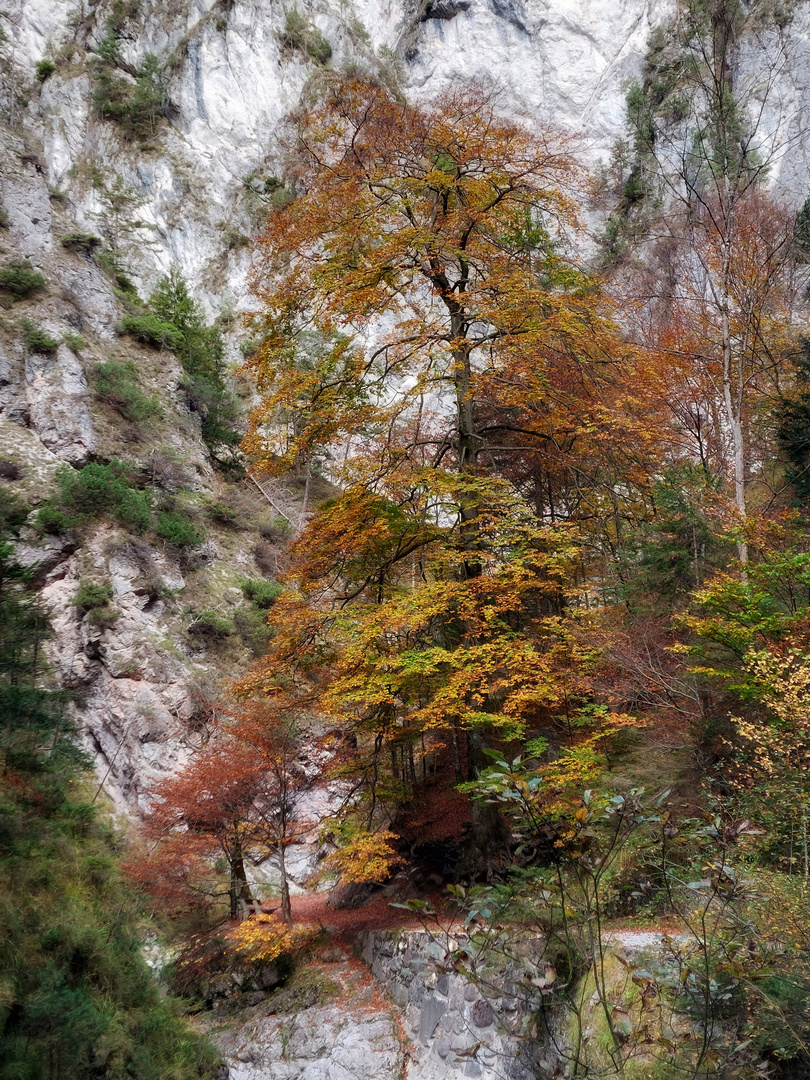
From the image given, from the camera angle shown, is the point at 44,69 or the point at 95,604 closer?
the point at 95,604

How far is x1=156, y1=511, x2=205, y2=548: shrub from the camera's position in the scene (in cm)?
1836

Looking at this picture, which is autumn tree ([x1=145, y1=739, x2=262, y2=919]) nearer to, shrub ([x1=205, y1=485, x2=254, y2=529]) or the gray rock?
the gray rock

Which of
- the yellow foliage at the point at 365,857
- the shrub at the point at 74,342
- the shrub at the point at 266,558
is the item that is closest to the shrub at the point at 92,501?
the shrub at the point at 74,342

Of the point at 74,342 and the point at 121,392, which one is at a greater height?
the point at 74,342

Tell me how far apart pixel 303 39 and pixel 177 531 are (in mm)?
33363

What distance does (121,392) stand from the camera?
65.9 ft

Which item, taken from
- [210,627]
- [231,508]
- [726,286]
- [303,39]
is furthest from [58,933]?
[303,39]

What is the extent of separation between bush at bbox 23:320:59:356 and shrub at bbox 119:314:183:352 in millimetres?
4146

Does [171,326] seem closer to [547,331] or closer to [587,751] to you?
[547,331]

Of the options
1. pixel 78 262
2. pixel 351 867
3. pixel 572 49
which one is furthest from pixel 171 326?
pixel 572 49

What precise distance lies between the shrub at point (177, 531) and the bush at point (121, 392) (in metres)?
3.64

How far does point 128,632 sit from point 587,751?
41.0 ft

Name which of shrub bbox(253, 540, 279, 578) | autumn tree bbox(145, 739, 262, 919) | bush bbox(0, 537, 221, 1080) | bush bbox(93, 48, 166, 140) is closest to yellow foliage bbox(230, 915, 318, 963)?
autumn tree bbox(145, 739, 262, 919)

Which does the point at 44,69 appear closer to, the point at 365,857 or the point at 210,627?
the point at 210,627
